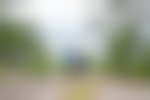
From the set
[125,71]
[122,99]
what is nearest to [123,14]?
[125,71]

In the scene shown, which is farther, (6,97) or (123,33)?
(6,97)

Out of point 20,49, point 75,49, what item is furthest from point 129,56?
point 20,49

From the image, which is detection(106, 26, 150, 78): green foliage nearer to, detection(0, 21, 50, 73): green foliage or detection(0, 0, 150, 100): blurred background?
detection(0, 0, 150, 100): blurred background

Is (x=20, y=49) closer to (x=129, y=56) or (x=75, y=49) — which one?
(x=75, y=49)

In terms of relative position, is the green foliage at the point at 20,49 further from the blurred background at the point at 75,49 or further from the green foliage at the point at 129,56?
the green foliage at the point at 129,56

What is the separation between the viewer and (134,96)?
0.62 meters

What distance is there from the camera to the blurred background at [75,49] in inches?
22.9

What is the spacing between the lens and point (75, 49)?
62cm

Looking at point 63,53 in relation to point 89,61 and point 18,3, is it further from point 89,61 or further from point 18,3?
point 18,3

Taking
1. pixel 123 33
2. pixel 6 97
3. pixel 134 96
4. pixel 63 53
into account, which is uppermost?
pixel 123 33

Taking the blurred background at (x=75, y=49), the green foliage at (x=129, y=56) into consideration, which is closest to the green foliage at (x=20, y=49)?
the blurred background at (x=75, y=49)

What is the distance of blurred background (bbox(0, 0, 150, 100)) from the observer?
22.9 inches

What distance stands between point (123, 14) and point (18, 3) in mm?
364

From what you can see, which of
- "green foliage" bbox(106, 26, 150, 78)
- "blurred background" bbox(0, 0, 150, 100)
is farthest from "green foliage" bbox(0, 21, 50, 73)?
"green foliage" bbox(106, 26, 150, 78)
